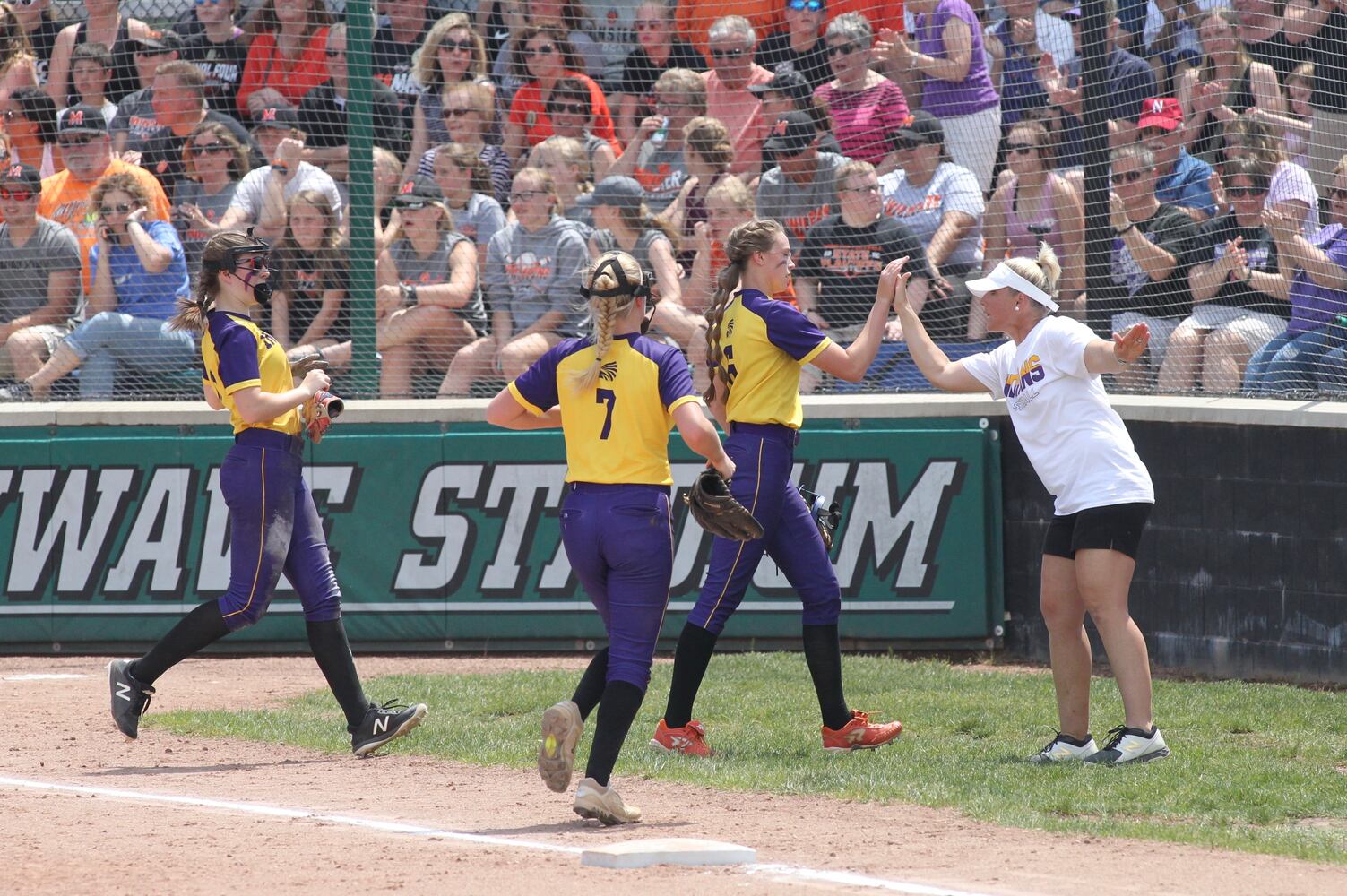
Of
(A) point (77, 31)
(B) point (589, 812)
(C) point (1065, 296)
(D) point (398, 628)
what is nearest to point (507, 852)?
(B) point (589, 812)

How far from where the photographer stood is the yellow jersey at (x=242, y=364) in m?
6.50

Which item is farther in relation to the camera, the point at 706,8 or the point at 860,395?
the point at 706,8

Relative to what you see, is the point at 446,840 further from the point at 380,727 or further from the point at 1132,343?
the point at 1132,343

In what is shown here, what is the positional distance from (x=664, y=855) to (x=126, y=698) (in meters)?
Result: 3.05

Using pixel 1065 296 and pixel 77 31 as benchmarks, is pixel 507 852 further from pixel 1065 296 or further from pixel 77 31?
pixel 77 31

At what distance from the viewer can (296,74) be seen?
1123 centimetres

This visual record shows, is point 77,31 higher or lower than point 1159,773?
higher

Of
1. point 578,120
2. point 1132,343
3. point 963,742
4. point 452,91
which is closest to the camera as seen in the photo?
point 1132,343

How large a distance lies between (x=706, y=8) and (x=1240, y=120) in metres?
3.80

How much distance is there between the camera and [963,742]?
6.95m

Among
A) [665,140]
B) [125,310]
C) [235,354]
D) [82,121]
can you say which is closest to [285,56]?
[82,121]

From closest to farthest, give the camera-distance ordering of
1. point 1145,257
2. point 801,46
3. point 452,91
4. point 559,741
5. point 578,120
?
point 559,741 → point 1145,257 → point 801,46 → point 452,91 → point 578,120

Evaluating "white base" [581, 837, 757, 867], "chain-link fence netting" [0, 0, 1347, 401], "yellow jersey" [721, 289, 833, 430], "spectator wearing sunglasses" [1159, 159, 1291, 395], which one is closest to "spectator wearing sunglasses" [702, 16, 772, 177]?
"chain-link fence netting" [0, 0, 1347, 401]

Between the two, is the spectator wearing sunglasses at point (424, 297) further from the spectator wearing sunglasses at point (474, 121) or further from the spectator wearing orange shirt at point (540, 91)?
the spectator wearing orange shirt at point (540, 91)
